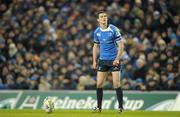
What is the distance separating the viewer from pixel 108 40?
46.5 ft

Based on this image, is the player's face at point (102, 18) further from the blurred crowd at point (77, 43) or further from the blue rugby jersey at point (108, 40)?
the blurred crowd at point (77, 43)

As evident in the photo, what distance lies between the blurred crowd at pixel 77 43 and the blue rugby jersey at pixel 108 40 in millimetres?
5942

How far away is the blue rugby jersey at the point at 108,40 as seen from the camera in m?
14.1

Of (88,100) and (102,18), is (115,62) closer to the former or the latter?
(102,18)

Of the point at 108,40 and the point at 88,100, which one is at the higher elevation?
the point at 108,40

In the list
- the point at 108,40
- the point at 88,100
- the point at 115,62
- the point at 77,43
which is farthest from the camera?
the point at 77,43

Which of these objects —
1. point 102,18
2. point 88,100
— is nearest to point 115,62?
→ point 102,18

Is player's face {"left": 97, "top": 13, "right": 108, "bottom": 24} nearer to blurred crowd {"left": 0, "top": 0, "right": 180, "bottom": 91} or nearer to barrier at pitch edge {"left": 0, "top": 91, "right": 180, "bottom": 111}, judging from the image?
barrier at pitch edge {"left": 0, "top": 91, "right": 180, "bottom": 111}

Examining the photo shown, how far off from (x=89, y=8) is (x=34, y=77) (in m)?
4.56

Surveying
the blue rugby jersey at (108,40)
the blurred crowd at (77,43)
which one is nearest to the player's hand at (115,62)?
the blue rugby jersey at (108,40)

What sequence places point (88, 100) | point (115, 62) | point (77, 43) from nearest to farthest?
point (115, 62)
point (88, 100)
point (77, 43)

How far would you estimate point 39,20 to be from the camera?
24.7m

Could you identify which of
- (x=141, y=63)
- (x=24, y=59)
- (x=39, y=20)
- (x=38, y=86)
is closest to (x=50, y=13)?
(x=39, y=20)

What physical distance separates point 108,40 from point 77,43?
8.71 m
